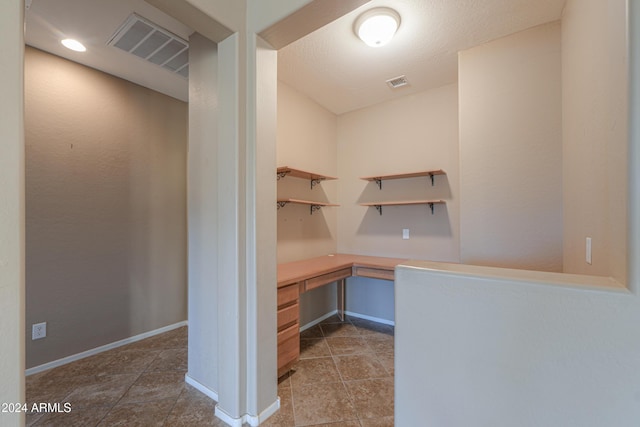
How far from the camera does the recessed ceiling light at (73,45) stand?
2.09 m

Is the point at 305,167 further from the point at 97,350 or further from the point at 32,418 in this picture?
the point at 32,418

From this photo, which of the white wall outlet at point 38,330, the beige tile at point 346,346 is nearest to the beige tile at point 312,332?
the beige tile at point 346,346

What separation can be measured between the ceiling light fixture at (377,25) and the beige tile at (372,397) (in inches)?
105

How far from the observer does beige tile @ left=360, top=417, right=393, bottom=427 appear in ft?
5.49

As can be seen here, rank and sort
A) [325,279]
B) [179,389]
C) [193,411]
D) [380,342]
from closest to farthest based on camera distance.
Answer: [193,411], [179,389], [325,279], [380,342]

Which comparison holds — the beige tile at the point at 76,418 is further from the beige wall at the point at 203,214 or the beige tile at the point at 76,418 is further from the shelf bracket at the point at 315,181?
the shelf bracket at the point at 315,181

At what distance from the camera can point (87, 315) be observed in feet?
8.03

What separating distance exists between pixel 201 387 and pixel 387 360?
161 cm

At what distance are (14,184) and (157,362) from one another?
215 cm

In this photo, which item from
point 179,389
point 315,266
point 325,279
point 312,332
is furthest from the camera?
point 312,332

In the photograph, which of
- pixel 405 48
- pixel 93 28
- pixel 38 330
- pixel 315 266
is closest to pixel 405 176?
pixel 405 48

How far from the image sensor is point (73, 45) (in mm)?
2145

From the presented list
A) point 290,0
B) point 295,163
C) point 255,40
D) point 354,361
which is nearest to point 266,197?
point 255,40

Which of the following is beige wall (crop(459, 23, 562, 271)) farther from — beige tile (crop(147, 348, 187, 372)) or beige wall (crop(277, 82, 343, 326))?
beige tile (crop(147, 348, 187, 372))
